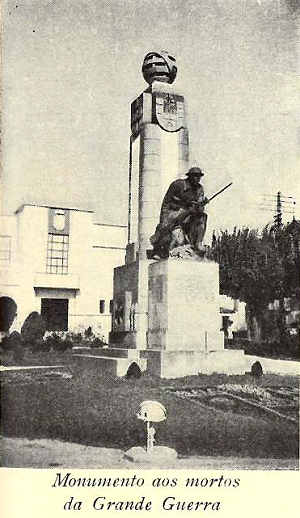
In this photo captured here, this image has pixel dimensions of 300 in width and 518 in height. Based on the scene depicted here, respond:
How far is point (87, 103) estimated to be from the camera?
805 cm

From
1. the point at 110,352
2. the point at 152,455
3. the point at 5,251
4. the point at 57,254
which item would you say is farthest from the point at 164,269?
the point at 152,455

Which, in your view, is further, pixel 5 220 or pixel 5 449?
pixel 5 220

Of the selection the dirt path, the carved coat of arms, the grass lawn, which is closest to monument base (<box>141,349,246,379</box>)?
the grass lawn

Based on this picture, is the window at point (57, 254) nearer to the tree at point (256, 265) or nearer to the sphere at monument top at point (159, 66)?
the tree at point (256, 265)

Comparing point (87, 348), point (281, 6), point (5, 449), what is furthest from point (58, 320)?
point (281, 6)

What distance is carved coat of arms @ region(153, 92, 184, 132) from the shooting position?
908 cm

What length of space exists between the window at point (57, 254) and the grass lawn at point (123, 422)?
1.58m

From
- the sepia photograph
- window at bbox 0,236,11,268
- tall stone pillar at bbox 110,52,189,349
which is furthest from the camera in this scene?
tall stone pillar at bbox 110,52,189,349

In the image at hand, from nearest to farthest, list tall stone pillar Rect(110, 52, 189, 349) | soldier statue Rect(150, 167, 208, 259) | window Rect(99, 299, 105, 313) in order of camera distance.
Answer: soldier statue Rect(150, 167, 208, 259) < tall stone pillar Rect(110, 52, 189, 349) < window Rect(99, 299, 105, 313)

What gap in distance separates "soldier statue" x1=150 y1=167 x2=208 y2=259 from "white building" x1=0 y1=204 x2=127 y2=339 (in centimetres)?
103

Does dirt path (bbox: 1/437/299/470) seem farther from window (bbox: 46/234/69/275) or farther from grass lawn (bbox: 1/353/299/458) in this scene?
window (bbox: 46/234/69/275)

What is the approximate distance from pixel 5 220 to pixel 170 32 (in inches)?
133

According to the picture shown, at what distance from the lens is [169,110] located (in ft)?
30.3

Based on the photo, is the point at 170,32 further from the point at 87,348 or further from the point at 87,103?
the point at 87,348
